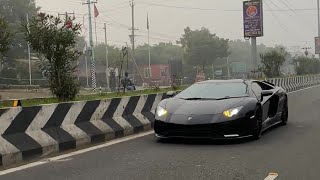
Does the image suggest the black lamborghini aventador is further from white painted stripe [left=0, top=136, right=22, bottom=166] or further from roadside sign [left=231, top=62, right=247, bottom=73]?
roadside sign [left=231, top=62, right=247, bottom=73]

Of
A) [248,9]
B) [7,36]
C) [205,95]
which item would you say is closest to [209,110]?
[205,95]

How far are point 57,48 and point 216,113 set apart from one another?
19.0 feet

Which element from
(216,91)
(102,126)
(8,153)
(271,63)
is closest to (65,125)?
(102,126)

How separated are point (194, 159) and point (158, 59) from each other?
3596 inches

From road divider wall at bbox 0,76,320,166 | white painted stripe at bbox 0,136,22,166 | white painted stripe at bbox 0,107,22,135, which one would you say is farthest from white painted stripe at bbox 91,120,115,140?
white painted stripe at bbox 0,136,22,166

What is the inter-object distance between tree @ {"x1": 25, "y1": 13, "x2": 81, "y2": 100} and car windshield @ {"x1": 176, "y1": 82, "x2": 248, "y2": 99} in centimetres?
426

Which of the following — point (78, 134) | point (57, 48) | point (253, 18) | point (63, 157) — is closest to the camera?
point (63, 157)

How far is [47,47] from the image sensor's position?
12.7m

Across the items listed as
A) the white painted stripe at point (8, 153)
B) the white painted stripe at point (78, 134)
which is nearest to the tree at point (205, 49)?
the white painted stripe at point (78, 134)

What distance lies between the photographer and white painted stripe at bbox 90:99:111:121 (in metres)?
9.59

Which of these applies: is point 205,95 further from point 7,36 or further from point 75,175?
point 7,36

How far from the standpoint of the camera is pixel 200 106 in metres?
8.70

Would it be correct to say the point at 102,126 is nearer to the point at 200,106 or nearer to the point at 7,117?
the point at 200,106

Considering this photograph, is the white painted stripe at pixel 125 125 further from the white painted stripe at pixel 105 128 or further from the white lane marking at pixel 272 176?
the white lane marking at pixel 272 176
